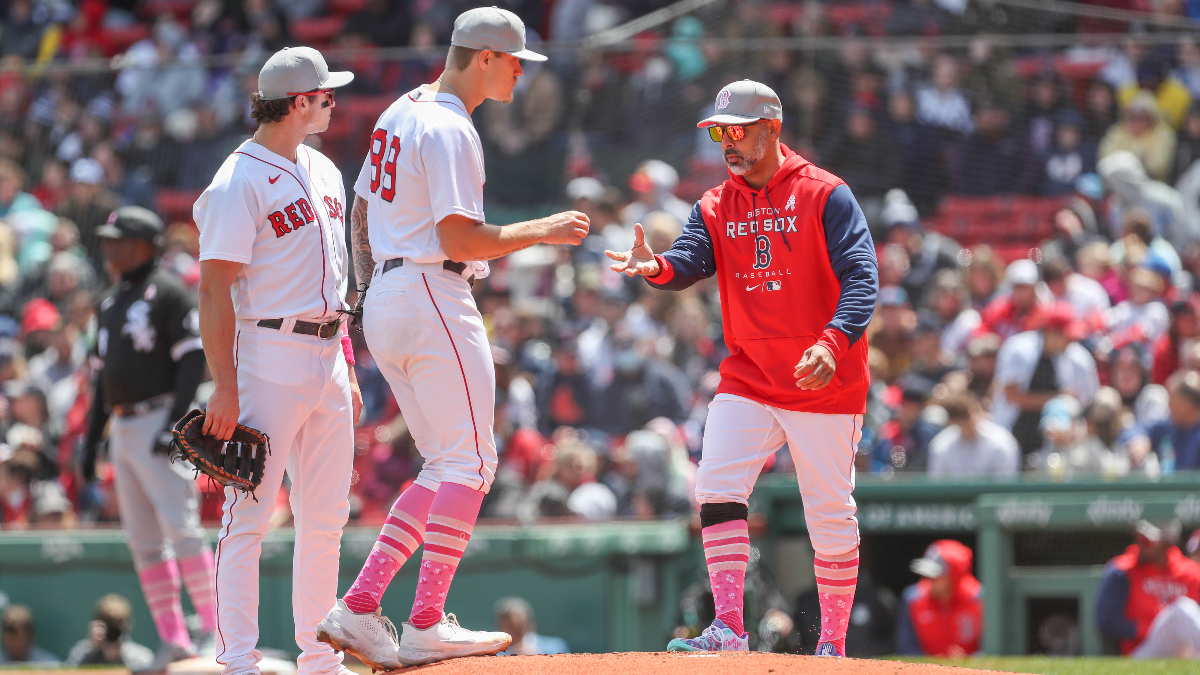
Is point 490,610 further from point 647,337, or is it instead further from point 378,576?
point 378,576

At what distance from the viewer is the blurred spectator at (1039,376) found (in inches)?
372

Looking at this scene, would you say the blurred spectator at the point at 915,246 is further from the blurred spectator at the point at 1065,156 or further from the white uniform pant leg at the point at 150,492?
the white uniform pant leg at the point at 150,492

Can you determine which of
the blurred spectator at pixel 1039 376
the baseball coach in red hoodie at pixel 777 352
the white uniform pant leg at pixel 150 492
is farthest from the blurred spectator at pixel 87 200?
the baseball coach in red hoodie at pixel 777 352

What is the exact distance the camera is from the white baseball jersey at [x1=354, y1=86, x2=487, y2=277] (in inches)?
172

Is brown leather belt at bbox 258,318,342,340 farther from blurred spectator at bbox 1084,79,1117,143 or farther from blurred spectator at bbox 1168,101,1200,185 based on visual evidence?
blurred spectator at bbox 1084,79,1117,143

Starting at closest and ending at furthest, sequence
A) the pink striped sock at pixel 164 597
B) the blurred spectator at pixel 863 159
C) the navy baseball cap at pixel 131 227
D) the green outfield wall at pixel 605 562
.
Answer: the pink striped sock at pixel 164 597 → the navy baseball cap at pixel 131 227 → the green outfield wall at pixel 605 562 → the blurred spectator at pixel 863 159

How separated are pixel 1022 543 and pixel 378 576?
5.16m

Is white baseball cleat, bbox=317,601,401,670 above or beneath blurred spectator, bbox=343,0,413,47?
beneath

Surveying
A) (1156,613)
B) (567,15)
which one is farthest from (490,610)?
(567,15)

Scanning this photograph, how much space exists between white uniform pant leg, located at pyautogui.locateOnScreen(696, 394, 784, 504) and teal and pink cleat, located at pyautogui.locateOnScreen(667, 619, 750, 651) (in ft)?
1.41

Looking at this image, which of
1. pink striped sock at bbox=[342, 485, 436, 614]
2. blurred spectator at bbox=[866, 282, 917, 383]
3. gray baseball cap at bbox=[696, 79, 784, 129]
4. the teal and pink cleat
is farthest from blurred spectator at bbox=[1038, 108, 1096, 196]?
pink striped sock at bbox=[342, 485, 436, 614]

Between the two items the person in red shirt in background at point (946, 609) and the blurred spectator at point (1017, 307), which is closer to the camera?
the person in red shirt in background at point (946, 609)

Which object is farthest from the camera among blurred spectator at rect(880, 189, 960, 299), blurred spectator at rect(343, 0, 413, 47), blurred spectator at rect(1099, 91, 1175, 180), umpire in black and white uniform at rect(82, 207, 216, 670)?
blurred spectator at rect(343, 0, 413, 47)

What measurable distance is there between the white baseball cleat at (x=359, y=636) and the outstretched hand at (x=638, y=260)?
1.43 meters
